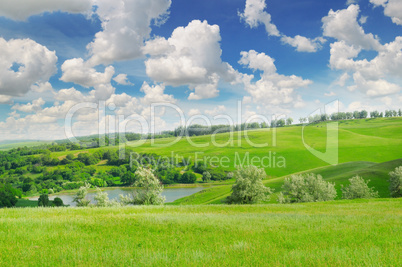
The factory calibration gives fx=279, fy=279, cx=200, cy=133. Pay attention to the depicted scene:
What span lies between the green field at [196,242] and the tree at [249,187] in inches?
1549

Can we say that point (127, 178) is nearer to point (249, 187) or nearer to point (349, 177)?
point (349, 177)

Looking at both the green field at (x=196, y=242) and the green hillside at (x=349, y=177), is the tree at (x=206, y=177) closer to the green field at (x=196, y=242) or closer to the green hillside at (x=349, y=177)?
the green hillside at (x=349, y=177)

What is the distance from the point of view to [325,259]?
768cm

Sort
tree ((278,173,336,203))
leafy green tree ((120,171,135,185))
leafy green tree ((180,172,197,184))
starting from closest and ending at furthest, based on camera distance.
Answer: tree ((278,173,336,203)) < leafy green tree ((180,172,197,184)) < leafy green tree ((120,171,135,185))

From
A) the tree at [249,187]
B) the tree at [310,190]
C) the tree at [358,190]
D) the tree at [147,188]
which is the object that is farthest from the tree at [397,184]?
the tree at [147,188]

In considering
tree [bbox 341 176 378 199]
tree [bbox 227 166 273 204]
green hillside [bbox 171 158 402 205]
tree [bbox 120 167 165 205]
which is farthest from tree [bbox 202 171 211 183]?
tree [bbox 120 167 165 205]

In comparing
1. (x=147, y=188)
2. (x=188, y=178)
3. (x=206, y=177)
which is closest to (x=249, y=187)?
(x=147, y=188)

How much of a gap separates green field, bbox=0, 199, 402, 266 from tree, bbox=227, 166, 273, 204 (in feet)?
129

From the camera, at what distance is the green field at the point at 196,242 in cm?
750

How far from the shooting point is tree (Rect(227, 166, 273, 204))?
52.8 meters

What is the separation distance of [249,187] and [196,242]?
4467 centimetres

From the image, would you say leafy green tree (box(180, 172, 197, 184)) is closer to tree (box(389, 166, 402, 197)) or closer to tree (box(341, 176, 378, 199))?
tree (box(341, 176, 378, 199))

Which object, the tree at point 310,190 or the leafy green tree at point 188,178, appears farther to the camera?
the leafy green tree at point 188,178

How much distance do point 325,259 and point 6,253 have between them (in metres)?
9.16
